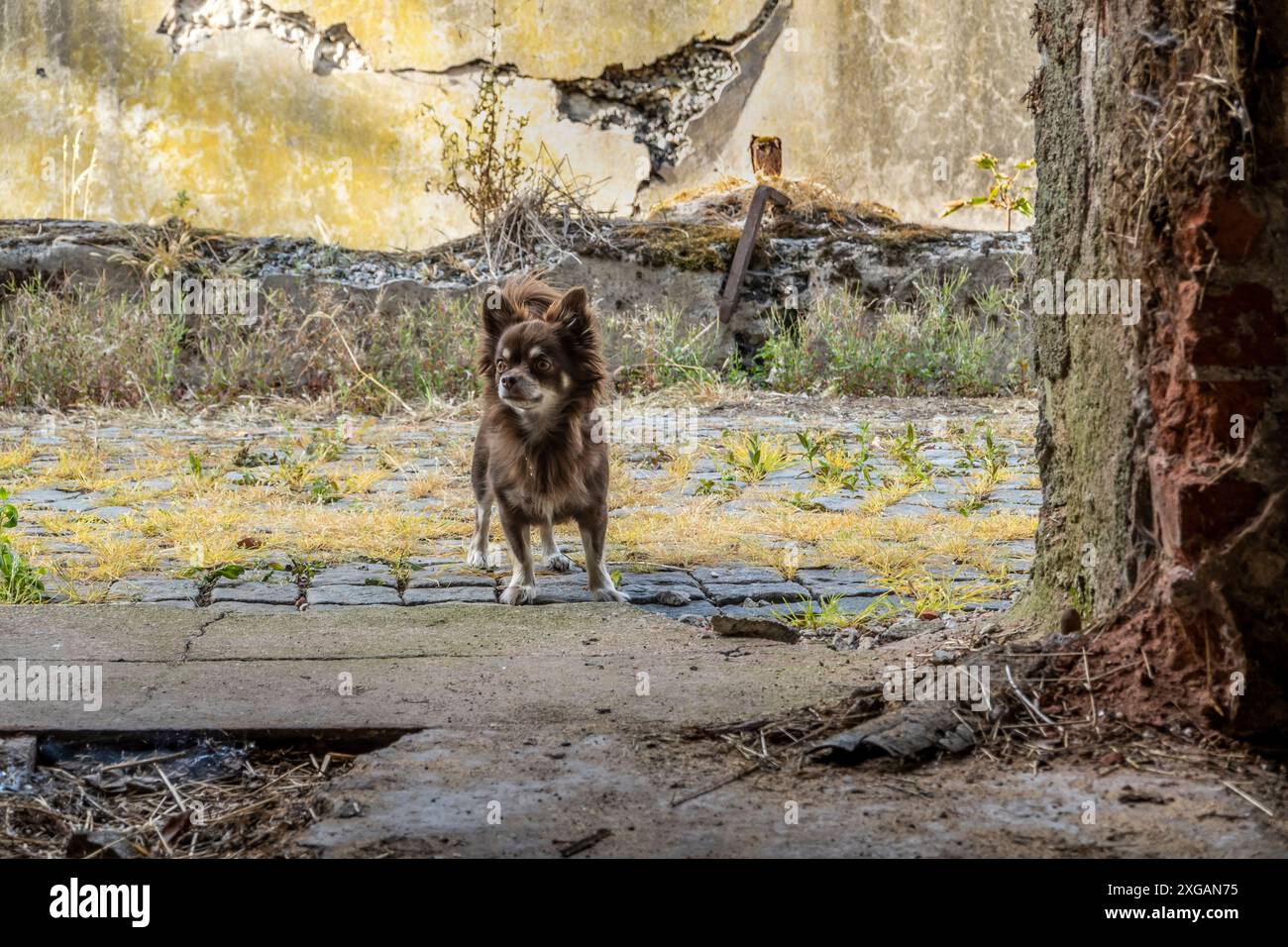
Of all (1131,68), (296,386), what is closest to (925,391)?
(296,386)

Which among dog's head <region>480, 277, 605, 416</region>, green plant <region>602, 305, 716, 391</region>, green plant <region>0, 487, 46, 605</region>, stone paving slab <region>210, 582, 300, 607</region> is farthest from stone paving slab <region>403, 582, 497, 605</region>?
green plant <region>602, 305, 716, 391</region>

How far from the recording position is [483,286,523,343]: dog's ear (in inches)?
194

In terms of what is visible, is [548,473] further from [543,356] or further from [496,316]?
[496,316]

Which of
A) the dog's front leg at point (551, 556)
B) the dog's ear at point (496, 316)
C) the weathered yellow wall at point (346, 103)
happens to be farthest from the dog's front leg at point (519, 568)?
the weathered yellow wall at point (346, 103)

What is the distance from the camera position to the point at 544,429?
15.4ft

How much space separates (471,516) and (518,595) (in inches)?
59.5

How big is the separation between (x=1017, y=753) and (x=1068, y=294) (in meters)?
1.06

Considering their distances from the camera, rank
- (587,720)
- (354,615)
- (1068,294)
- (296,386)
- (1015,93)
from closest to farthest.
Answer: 1. (587,720)
2. (1068,294)
3. (354,615)
4. (296,386)
5. (1015,93)

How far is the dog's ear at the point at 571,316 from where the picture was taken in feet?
15.5

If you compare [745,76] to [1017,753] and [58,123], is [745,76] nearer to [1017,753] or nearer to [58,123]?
[58,123]

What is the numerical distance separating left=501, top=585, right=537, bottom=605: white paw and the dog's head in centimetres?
64

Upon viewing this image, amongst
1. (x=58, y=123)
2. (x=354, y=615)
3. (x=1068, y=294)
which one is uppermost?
(x=58, y=123)

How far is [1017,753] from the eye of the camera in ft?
8.50

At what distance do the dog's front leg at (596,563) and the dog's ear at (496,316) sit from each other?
0.80 meters
